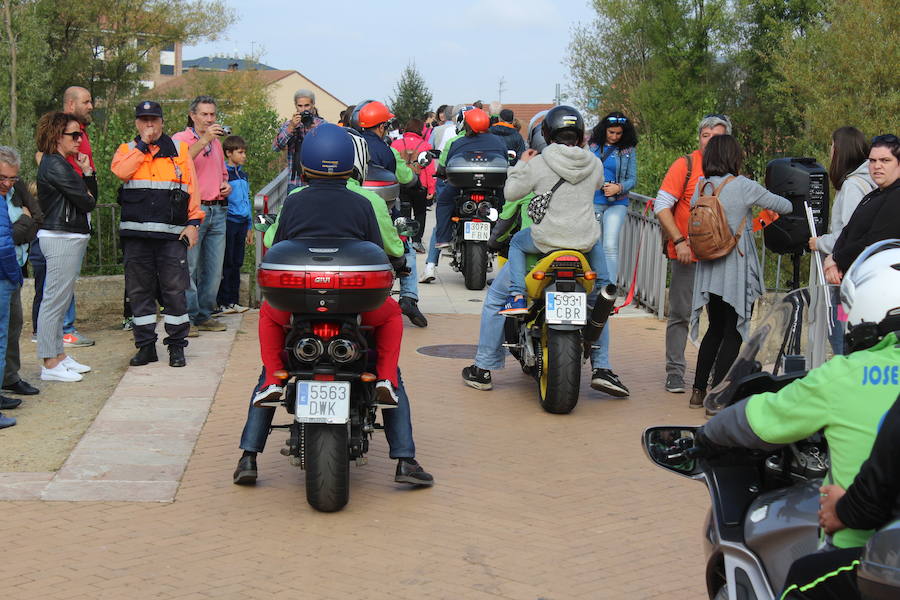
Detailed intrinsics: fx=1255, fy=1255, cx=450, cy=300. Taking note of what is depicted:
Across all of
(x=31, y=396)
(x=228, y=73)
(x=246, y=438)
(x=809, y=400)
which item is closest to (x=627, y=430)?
(x=246, y=438)

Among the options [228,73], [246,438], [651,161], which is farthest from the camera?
[228,73]

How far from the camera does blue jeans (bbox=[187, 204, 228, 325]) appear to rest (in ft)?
35.4

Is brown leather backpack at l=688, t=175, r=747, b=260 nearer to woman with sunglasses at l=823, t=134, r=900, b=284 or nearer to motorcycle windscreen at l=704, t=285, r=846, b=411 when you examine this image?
woman with sunglasses at l=823, t=134, r=900, b=284

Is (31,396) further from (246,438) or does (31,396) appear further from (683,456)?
(683,456)

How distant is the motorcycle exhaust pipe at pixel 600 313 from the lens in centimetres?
838

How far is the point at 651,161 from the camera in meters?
17.7

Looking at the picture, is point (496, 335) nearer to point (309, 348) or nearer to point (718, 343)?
point (718, 343)

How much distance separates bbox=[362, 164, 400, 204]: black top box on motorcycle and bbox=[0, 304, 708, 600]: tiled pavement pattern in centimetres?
352

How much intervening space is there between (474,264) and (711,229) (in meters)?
6.04

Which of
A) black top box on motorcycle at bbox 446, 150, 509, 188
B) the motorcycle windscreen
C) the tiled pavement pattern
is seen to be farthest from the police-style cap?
the motorcycle windscreen

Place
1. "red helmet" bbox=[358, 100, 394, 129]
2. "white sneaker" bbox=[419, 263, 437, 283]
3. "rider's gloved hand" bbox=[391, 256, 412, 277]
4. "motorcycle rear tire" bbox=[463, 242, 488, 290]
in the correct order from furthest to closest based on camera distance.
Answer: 1. "white sneaker" bbox=[419, 263, 437, 283]
2. "motorcycle rear tire" bbox=[463, 242, 488, 290]
3. "red helmet" bbox=[358, 100, 394, 129]
4. "rider's gloved hand" bbox=[391, 256, 412, 277]

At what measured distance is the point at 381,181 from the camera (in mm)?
11297

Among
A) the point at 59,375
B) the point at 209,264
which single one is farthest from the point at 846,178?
the point at 209,264

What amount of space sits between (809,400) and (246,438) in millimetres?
3995
